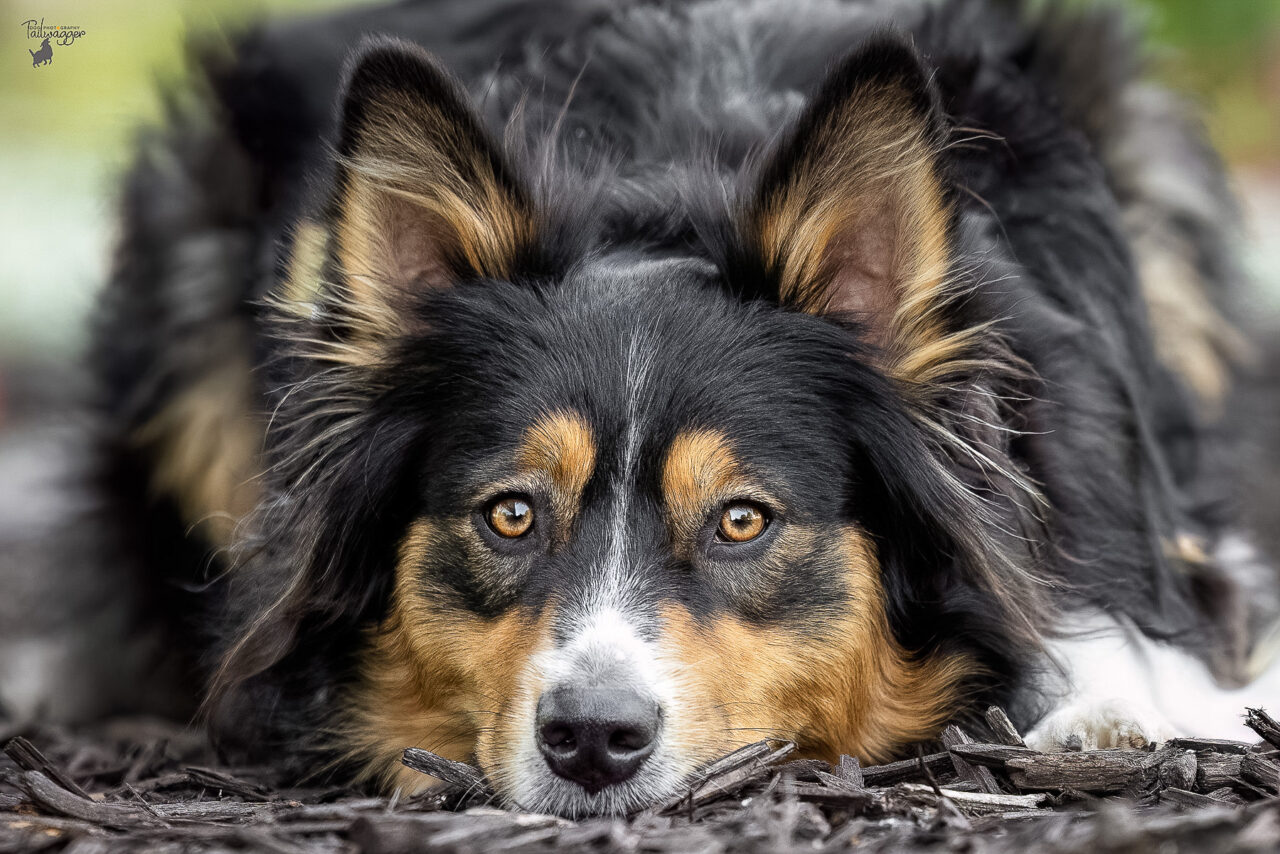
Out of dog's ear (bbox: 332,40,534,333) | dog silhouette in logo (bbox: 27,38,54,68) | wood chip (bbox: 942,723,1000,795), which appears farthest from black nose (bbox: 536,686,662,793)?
dog silhouette in logo (bbox: 27,38,54,68)

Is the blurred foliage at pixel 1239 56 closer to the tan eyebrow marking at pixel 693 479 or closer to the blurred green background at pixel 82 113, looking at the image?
the blurred green background at pixel 82 113

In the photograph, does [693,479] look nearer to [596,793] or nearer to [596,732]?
[596,732]

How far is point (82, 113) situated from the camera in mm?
11234

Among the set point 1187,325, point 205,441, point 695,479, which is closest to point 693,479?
point 695,479

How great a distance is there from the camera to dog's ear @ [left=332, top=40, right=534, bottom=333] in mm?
3512

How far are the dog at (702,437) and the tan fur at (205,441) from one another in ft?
2.62

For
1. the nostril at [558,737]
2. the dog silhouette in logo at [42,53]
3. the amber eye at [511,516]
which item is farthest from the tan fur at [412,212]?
the dog silhouette in logo at [42,53]

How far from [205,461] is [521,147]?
2364mm

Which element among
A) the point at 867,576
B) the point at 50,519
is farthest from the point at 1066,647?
the point at 50,519

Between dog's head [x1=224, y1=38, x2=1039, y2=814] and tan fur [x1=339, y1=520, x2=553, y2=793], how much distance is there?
0.04ft

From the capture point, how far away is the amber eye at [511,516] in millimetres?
3385

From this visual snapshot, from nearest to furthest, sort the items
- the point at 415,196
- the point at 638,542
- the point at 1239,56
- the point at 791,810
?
the point at 791,810 < the point at 638,542 < the point at 415,196 < the point at 1239,56

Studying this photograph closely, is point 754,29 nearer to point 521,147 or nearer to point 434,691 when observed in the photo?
point 521,147

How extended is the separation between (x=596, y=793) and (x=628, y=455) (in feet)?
2.72
